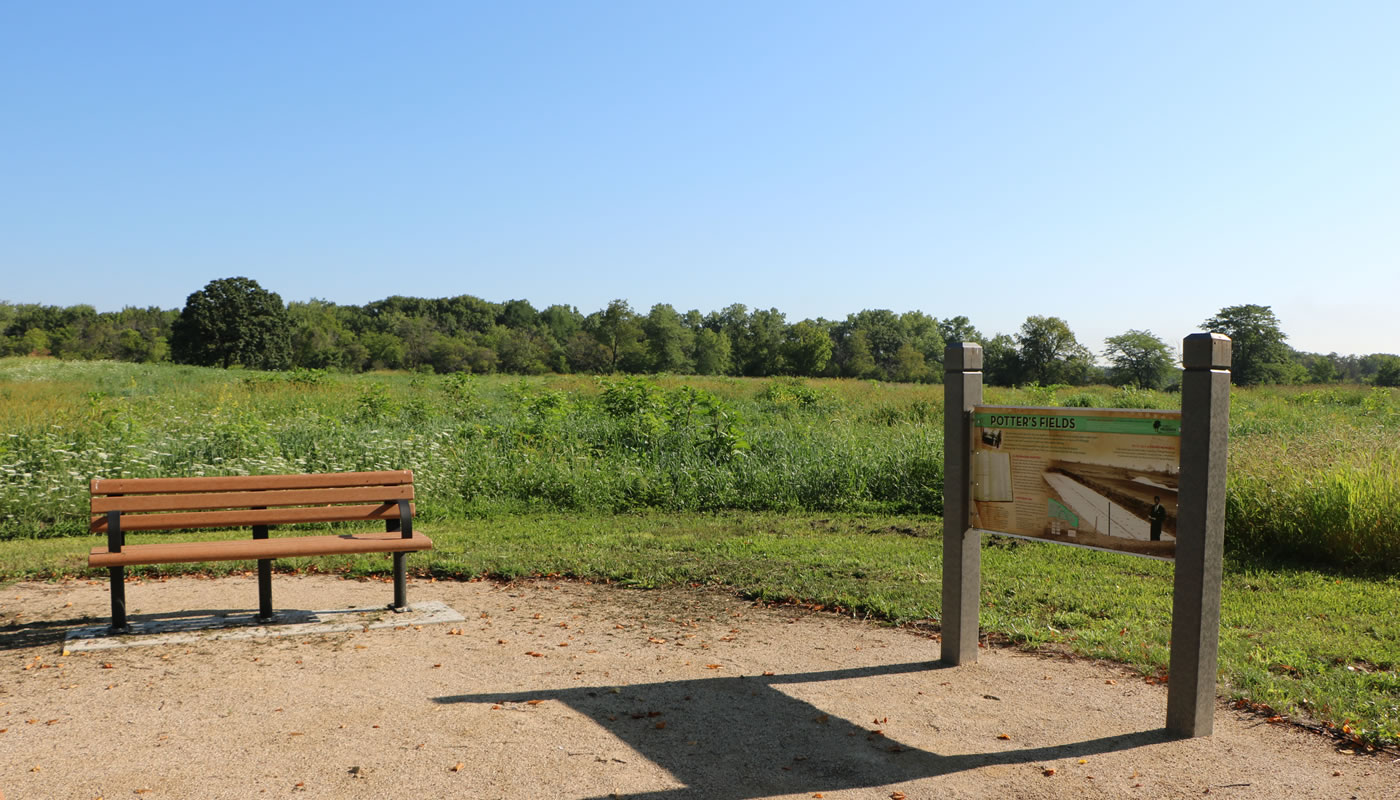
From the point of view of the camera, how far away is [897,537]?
29.6ft

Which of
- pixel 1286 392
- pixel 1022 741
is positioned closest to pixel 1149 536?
pixel 1022 741

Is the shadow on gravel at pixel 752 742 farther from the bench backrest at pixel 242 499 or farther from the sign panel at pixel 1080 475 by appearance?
the bench backrest at pixel 242 499

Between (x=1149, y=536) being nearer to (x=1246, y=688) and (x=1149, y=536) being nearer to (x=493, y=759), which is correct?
(x=1246, y=688)

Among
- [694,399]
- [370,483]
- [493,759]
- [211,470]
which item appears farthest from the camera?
[694,399]

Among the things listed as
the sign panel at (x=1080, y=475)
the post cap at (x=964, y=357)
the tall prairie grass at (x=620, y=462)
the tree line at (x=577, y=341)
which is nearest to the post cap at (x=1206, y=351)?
the sign panel at (x=1080, y=475)

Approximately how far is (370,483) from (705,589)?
2460 millimetres

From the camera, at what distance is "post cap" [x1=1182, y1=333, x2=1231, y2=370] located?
3.81 metres

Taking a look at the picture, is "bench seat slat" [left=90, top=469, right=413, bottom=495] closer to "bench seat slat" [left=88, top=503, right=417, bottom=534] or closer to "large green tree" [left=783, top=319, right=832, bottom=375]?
"bench seat slat" [left=88, top=503, right=417, bottom=534]

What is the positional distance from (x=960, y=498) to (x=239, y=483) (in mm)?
4471

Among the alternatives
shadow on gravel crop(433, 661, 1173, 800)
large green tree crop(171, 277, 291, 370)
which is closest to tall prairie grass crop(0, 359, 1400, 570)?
shadow on gravel crop(433, 661, 1173, 800)

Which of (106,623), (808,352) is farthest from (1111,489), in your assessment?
(808,352)

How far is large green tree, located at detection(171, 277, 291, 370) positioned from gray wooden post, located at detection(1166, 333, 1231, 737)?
8403 centimetres

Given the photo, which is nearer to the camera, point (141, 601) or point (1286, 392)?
point (141, 601)

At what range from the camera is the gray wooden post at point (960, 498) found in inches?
191
